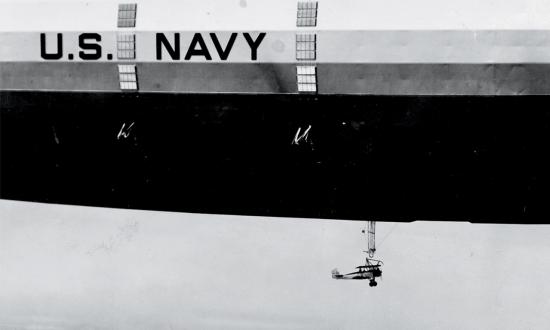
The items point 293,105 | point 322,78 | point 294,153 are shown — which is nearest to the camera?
point 322,78

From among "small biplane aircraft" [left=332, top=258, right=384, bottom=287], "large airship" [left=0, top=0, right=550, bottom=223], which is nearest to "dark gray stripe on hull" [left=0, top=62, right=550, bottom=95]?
"large airship" [left=0, top=0, right=550, bottom=223]

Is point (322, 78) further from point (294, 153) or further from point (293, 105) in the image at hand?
point (294, 153)

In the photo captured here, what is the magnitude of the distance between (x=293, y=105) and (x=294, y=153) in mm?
1194

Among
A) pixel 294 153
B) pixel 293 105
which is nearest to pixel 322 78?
pixel 293 105

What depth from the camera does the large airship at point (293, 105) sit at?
861 inches

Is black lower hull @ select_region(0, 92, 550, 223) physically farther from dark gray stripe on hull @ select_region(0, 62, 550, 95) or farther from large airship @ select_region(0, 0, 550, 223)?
dark gray stripe on hull @ select_region(0, 62, 550, 95)

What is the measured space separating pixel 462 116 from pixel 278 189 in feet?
16.0

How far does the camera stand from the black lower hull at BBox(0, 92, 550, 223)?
22.0m

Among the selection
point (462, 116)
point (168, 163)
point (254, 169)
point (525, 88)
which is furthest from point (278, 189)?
point (525, 88)

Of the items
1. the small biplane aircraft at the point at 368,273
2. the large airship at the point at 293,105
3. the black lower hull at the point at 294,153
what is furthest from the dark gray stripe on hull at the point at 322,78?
the small biplane aircraft at the point at 368,273

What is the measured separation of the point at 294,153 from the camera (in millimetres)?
22781

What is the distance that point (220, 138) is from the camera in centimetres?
2328

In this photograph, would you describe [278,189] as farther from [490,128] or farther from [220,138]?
[490,128]

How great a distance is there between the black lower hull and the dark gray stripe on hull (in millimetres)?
239
